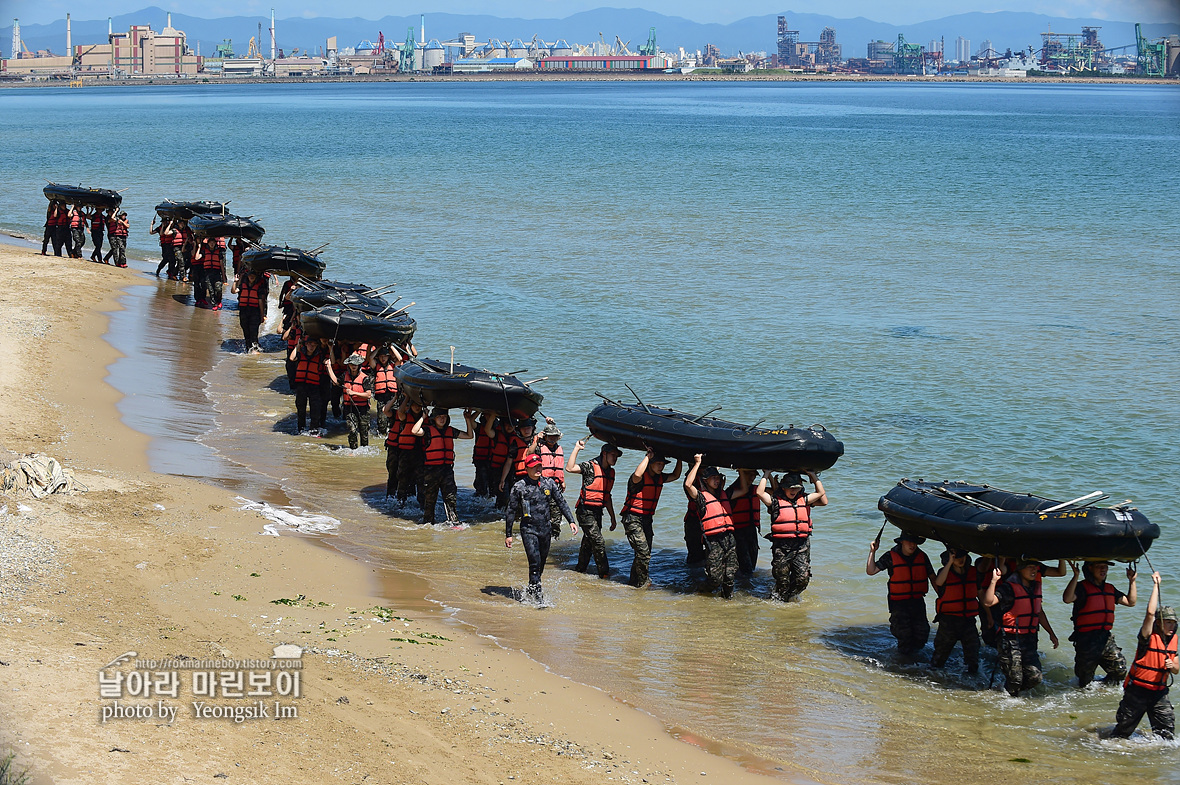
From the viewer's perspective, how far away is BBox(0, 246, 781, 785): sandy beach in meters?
6.27

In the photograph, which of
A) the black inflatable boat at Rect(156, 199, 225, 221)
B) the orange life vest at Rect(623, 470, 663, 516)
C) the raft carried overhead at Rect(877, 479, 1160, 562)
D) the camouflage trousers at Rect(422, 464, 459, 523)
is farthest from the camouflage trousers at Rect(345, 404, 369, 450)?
the black inflatable boat at Rect(156, 199, 225, 221)

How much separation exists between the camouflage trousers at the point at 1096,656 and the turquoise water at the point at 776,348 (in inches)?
8.0

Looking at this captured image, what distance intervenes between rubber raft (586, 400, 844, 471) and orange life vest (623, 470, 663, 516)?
0.93 feet

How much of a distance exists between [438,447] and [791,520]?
150 inches

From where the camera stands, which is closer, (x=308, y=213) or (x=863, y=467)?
(x=863, y=467)

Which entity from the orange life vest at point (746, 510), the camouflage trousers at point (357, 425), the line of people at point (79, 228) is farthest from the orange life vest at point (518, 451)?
the line of people at point (79, 228)

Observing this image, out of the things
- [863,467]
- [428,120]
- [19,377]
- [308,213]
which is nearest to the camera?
[863,467]

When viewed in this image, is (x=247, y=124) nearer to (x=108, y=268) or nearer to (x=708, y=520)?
(x=108, y=268)

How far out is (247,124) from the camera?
327 ft

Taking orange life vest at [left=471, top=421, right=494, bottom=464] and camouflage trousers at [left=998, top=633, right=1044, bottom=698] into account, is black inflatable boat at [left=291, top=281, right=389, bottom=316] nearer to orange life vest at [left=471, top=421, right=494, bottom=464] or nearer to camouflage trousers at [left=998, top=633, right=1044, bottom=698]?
orange life vest at [left=471, top=421, right=494, bottom=464]

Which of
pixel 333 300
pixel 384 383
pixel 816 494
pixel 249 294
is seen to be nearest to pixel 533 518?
pixel 816 494

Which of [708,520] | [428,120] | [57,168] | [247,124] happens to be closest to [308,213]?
[57,168]

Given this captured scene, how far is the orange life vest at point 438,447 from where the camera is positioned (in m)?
11.6

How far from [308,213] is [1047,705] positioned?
3688 cm
